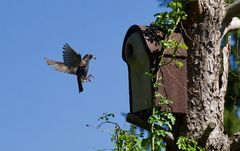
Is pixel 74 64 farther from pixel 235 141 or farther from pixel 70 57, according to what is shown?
pixel 235 141

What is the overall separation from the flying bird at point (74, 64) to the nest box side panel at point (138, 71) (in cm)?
20

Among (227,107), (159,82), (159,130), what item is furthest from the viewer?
(227,107)

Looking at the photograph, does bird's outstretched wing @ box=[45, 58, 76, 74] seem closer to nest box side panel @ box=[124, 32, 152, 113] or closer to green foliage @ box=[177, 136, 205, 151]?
nest box side panel @ box=[124, 32, 152, 113]

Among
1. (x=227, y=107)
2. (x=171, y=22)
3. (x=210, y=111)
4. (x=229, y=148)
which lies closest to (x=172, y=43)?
(x=171, y=22)

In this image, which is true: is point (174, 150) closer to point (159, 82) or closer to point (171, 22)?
point (159, 82)

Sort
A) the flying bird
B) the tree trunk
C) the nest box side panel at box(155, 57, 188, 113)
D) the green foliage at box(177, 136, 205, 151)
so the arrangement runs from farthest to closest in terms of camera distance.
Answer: the flying bird, the nest box side panel at box(155, 57, 188, 113), the tree trunk, the green foliage at box(177, 136, 205, 151)

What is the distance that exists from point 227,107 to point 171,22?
2.09 metres

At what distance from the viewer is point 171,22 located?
112 inches

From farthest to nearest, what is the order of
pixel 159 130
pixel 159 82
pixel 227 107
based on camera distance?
1. pixel 227 107
2. pixel 159 82
3. pixel 159 130

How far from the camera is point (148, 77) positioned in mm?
2879

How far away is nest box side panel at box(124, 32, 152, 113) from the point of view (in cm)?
288

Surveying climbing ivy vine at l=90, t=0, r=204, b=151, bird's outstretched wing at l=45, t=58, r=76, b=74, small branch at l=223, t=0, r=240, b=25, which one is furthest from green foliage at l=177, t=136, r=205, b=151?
bird's outstretched wing at l=45, t=58, r=76, b=74

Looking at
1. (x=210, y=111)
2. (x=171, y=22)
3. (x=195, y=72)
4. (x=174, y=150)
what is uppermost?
(x=171, y=22)

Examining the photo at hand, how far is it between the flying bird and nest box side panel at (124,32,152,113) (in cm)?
20
